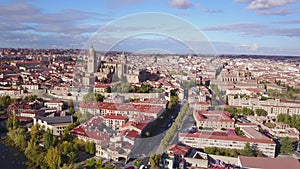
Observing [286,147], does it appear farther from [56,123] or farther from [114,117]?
[56,123]

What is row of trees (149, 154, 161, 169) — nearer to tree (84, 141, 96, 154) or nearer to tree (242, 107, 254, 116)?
tree (84, 141, 96, 154)

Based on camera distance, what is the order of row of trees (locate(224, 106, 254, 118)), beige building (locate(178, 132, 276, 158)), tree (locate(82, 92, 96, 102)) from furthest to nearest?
row of trees (locate(224, 106, 254, 118))
tree (locate(82, 92, 96, 102))
beige building (locate(178, 132, 276, 158))

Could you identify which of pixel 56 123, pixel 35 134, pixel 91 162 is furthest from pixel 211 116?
pixel 35 134

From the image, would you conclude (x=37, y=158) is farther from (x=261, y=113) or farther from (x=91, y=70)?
(x=261, y=113)

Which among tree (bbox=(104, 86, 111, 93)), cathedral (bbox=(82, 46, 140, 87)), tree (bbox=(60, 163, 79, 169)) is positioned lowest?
tree (bbox=(60, 163, 79, 169))

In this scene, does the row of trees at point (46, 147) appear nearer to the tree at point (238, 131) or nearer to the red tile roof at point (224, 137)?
the red tile roof at point (224, 137)

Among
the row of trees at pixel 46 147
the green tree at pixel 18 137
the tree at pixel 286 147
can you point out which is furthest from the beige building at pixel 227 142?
the green tree at pixel 18 137

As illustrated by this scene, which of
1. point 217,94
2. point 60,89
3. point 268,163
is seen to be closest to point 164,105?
point 217,94

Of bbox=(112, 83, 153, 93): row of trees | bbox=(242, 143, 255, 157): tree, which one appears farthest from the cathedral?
bbox=(242, 143, 255, 157): tree
